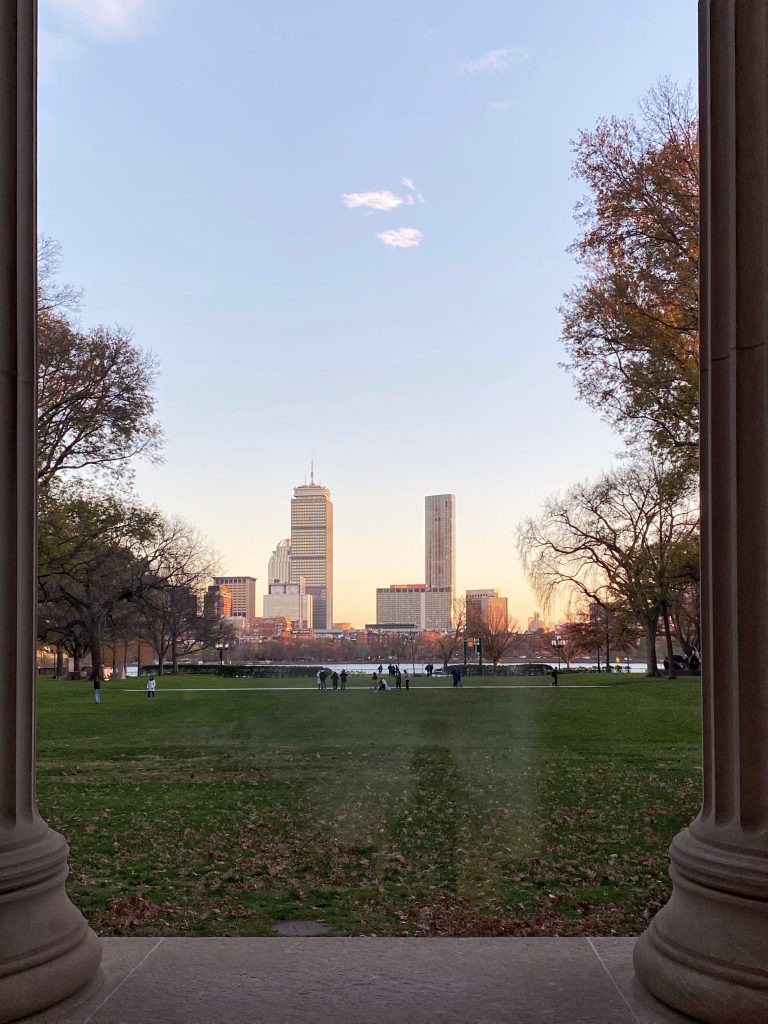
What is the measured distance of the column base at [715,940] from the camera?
5.00 metres

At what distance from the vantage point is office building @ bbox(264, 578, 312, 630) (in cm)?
17800

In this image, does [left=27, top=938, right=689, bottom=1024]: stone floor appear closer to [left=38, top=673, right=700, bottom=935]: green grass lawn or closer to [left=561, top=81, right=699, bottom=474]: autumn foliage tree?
[left=38, top=673, right=700, bottom=935]: green grass lawn

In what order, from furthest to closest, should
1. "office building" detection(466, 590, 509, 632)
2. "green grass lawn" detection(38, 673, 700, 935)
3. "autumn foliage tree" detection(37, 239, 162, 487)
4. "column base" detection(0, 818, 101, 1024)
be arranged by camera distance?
"office building" detection(466, 590, 509, 632), "autumn foliage tree" detection(37, 239, 162, 487), "green grass lawn" detection(38, 673, 700, 935), "column base" detection(0, 818, 101, 1024)

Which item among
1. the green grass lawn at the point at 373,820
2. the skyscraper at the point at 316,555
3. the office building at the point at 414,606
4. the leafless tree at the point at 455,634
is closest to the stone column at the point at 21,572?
the green grass lawn at the point at 373,820

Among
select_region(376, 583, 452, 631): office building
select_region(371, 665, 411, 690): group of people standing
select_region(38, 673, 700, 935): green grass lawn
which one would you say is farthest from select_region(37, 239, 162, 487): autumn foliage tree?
select_region(376, 583, 452, 631): office building

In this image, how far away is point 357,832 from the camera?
1633cm

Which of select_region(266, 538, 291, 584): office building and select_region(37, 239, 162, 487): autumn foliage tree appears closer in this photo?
select_region(37, 239, 162, 487): autumn foliage tree

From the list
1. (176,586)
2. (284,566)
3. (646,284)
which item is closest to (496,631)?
(284,566)

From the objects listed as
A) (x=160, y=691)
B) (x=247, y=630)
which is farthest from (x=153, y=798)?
(x=247, y=630)

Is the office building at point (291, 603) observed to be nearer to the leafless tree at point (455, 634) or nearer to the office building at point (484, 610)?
the leafless tree at point (455, 634)

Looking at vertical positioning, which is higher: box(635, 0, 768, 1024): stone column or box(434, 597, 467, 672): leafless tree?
box(635, 0, 768, 1024): stone column

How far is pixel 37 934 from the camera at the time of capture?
17.5 feet

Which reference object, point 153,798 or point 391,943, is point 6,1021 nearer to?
point 391,943

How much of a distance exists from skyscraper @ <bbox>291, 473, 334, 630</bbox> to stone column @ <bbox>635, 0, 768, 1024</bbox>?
169 m
